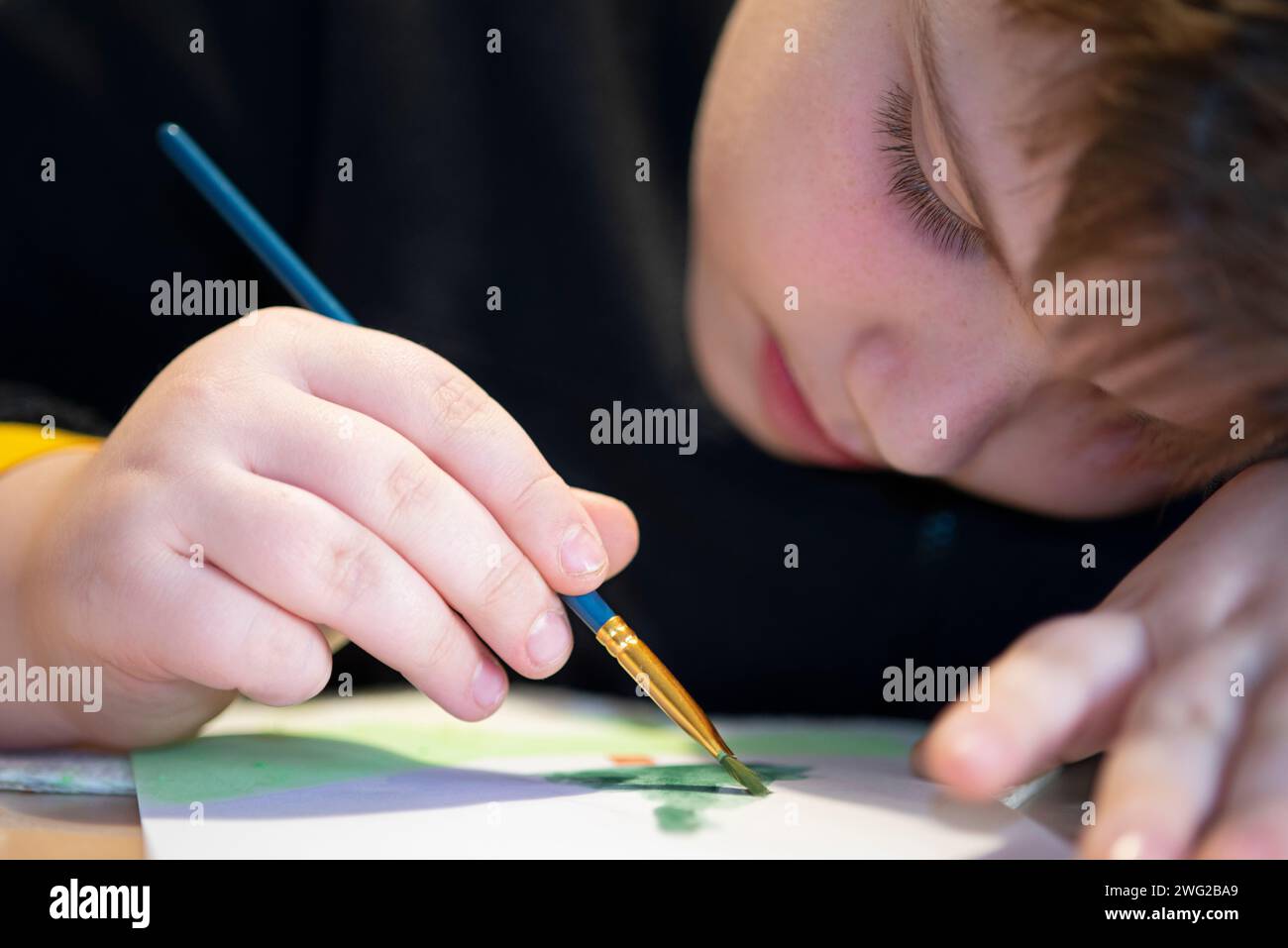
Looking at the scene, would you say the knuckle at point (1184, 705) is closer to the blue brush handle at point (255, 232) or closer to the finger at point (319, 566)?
the finger at point (319, 566)

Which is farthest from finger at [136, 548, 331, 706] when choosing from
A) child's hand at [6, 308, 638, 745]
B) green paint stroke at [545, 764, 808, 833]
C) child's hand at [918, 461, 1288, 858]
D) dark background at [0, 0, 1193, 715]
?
dark background at [0, 0, 1193, 715]

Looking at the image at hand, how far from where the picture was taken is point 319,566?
17.5 inches

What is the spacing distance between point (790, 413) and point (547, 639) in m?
0.27

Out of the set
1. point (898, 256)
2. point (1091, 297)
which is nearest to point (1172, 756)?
point (1091, 297)

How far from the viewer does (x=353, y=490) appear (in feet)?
1.50

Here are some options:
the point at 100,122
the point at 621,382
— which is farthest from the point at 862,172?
the point at 100,122

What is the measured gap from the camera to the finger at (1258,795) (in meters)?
0.32

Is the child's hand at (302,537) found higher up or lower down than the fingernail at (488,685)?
higher up

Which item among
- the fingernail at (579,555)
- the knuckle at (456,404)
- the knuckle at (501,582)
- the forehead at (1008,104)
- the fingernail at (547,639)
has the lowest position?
the fingernail at (547,639)

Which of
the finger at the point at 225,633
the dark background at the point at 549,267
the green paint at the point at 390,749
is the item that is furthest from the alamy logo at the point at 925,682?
the finger at the point at 225,633

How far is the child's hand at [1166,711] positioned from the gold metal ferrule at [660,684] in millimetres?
105
